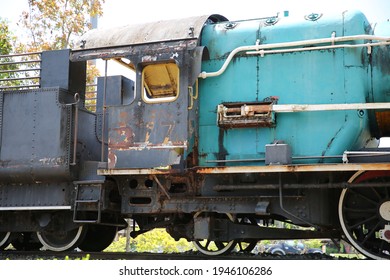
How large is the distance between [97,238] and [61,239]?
1250mm

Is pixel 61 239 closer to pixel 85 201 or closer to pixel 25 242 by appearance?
pixel 25 242

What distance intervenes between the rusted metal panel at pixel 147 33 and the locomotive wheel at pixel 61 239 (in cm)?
350

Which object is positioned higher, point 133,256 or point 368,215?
point 368,215

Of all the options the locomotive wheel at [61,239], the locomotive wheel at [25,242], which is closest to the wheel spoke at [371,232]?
the locomotive wheel at [61,239]

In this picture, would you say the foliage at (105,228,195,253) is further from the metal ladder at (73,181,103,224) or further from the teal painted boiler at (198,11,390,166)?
the teal painted boiler at (198,11,390,166)

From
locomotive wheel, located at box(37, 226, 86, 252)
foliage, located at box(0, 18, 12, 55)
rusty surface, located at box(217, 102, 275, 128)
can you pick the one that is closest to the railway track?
locomotive wheel, located at box(37, 226, 86, 252)

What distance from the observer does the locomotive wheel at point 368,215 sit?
770 cm

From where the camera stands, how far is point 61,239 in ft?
33.8

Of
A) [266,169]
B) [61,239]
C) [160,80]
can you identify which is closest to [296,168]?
[266,169]

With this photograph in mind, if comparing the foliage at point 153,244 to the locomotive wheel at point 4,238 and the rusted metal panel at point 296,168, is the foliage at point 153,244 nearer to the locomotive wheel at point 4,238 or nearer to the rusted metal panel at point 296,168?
the locomotive wheel at point 4,238

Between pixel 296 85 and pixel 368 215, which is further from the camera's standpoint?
pixel 296 85

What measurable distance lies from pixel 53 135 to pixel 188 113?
254 centimetres

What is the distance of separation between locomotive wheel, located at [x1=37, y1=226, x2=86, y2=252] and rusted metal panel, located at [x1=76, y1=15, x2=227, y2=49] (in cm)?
350

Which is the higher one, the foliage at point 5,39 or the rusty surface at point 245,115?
the foliage at point 5,39
